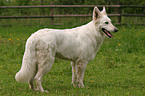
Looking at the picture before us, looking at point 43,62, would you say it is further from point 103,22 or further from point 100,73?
point 100,73

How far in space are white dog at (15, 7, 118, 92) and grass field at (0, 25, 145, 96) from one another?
0.36 meters

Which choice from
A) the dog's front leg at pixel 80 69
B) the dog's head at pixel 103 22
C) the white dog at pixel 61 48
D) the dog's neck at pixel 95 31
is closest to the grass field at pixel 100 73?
the dog's front leg at pixel 80 69

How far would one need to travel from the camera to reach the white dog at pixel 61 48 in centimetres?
493

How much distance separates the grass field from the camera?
5199 mm

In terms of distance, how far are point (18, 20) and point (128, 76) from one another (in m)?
11.1

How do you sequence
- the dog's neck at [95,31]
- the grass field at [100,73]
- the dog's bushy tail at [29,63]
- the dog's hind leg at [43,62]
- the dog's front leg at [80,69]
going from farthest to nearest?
the dog's neck at [95,31]
the dog's front leg at [80,69]
the grass field at [100,73]
the dog's hind leg at [43,62]
the dog's bushy tail at [29,63]

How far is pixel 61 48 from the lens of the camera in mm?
5285

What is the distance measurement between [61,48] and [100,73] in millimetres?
2185

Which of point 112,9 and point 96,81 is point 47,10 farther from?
point 96,81

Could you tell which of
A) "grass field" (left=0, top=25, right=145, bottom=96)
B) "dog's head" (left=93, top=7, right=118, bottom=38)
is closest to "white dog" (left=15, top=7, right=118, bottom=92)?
"dog's head" (left=93, top=7, right=118, bottom=38)

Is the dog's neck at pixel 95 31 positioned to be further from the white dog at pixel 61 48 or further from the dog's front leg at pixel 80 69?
the dog's front leg at pixel 80 69

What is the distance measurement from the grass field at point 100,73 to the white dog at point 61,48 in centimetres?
36

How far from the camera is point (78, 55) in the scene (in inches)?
220

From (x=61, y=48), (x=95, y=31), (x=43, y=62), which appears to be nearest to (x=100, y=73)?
(x=95, y=31)
